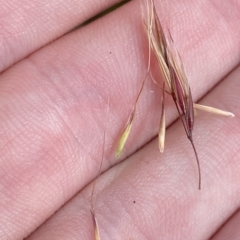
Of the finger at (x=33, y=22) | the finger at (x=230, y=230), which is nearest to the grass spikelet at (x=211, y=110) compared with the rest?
the finger at (x=230, y=230)

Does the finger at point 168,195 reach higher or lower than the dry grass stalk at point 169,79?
lower

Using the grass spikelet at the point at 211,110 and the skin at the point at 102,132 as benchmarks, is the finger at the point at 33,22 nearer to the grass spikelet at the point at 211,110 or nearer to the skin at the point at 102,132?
the skin at the point at 102,132

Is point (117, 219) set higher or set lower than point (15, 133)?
lower

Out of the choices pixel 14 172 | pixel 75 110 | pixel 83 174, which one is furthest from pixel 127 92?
pixel 14 172

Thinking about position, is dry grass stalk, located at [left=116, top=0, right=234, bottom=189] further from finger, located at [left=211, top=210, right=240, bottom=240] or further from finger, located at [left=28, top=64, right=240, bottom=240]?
finger, located at [left=211, top=210, right=240, bottom=240]

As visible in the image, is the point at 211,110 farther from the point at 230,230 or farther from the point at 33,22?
the point at 33,22

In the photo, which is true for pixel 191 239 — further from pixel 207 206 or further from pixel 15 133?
pixel 15 133
